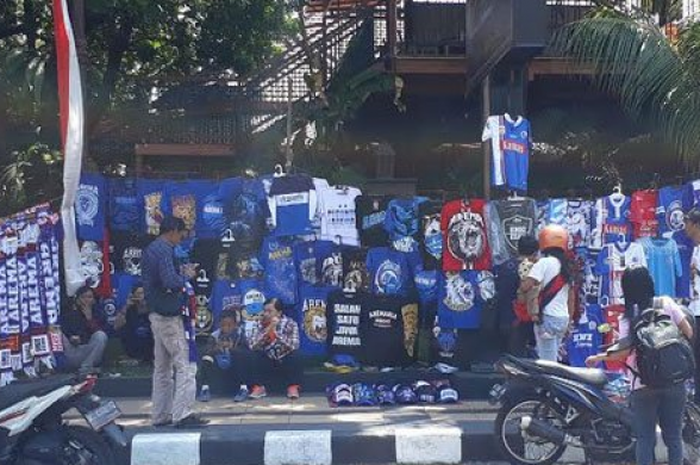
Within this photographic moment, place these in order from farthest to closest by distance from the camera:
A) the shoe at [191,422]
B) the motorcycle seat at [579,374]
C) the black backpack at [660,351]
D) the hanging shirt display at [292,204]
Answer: the hanging shirt display at [292,204], the shoe at [191,422], the motorcycle seat at [579,374], the black backpack at [660,351]

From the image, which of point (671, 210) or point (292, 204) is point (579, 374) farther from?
point (292, 204)

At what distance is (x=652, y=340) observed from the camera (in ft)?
19.3

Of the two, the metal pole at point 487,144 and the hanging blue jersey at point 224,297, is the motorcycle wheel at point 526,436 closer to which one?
the metal pole at point 487,144

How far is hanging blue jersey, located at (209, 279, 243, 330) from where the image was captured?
393 inches

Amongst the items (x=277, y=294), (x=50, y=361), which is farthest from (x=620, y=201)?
(x=50, y=361)

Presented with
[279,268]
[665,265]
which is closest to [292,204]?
[279,268]

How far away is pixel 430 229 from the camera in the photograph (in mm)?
9984

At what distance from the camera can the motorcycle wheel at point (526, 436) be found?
7000 mm

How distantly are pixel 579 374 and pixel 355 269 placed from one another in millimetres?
3616

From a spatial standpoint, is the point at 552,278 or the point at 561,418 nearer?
the point at 561,418

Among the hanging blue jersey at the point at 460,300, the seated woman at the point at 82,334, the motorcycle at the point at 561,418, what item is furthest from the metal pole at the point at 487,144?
the seated woman at the point at 82,334

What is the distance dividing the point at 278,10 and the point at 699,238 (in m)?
9.13

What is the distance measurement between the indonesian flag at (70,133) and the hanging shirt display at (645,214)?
5.52 metres

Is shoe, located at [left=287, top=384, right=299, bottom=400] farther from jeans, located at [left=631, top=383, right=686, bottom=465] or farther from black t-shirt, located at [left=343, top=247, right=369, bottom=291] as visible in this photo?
jeans, located at [left=631, top=383, right=686, bottom=465]
